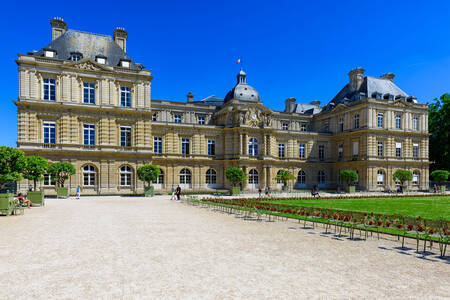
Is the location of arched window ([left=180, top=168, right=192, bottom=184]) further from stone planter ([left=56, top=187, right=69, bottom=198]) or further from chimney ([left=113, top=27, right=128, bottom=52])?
chimney ([left=113, top=27, right=128, bottom=52])

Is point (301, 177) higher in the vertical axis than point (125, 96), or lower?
lower

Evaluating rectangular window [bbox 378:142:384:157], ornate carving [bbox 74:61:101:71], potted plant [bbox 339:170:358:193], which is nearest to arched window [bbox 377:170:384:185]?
rectangular window [bbox 378:142:384:157]

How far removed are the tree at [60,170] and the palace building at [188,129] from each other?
66.1 inches

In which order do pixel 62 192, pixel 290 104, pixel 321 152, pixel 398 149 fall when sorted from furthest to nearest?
pixel 290 104 → pixel 321 152 → pixel 398 149 → pixel 62 192

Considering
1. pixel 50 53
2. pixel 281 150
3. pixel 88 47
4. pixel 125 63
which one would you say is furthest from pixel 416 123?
pixel 50 53

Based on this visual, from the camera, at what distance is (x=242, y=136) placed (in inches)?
1752

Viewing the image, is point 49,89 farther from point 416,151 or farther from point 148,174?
point 416,151

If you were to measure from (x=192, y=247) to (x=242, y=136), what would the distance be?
34.9 m

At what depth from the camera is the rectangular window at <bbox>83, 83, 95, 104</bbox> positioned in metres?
36.0

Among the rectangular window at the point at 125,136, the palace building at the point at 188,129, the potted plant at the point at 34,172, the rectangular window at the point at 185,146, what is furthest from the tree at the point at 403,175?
the potted plant at the point at 34,172

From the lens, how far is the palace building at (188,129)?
114 ft

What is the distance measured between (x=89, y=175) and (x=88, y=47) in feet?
51.8

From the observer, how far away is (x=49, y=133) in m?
34.6

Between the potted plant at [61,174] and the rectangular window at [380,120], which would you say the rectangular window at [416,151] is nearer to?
the rectangular window at [380,120]
